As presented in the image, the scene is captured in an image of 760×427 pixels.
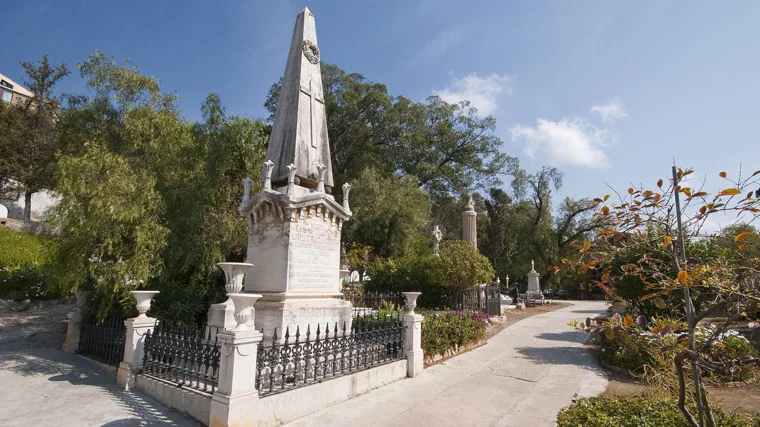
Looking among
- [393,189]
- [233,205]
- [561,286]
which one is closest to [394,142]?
[393,189]

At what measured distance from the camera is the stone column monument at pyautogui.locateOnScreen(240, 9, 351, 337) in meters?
8.21

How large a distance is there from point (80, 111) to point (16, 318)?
310 inches

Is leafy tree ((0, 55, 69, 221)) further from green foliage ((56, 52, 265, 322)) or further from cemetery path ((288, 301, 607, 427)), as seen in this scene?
cemetery path ((288, 301, 607, 427))

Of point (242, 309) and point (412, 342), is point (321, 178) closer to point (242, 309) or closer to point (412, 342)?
point (412, 342)

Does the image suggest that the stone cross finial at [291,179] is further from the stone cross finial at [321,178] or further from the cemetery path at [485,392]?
the cemetery path at [485,392]

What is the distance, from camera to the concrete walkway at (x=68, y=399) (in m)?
5.76

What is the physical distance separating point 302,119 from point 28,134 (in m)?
30.4

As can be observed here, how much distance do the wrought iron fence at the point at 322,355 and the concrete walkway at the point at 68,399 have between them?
1287 mm

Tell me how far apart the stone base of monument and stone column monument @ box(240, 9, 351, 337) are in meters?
0.02

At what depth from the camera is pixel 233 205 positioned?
40.7 ft

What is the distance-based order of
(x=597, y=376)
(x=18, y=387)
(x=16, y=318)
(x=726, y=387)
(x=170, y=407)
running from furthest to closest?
(x=16, y=318) < (x=597, y=376) < (x=726, y=387) < (x=18, y=387) < (x=170, y=407)

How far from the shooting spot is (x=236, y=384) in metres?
5.27

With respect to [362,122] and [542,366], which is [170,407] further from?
[362,122]

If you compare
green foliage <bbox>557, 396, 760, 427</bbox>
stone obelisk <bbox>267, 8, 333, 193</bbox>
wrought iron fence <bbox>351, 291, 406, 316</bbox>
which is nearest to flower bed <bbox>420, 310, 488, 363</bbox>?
wrought iron fence <bbox>351, 291, 406, 316</bbox>
